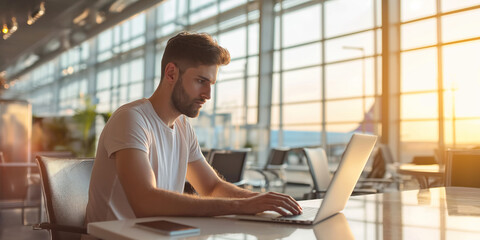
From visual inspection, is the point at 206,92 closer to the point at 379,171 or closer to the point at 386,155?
the point at 379,171

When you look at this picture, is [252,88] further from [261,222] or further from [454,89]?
[261,222]

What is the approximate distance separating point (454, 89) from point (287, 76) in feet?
14.5

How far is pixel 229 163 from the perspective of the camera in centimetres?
475

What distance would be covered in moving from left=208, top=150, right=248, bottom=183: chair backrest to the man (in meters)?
2.64

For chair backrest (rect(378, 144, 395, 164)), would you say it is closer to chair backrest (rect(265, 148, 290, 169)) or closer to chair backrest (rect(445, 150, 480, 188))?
chair backrest (rect(265, 148, 290, 169))

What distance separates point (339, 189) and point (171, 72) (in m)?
0.77

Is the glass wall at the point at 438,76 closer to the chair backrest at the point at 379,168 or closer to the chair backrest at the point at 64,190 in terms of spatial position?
the chair backrest at the point at 379,168

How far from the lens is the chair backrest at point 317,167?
323cm

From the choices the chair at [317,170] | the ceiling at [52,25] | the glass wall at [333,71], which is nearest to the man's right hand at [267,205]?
the chair at [317,170]

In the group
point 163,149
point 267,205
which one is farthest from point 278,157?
point 267,205

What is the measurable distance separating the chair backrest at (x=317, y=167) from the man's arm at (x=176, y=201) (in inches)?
74.3

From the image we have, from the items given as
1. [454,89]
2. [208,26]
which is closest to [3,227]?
[454,89]

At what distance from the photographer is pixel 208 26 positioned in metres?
15.1

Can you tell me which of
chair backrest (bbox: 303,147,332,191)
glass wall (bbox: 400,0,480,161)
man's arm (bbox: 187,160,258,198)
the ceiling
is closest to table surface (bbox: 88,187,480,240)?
man's arm (bbox: 187,160,258,198)
